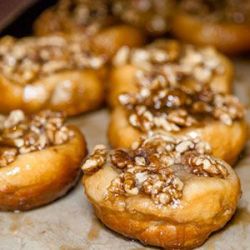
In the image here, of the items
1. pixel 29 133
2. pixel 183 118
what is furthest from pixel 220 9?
pixel 29 133

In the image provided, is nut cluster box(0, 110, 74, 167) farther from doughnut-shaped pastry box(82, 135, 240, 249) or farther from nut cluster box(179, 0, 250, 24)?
nut cluster box(179, 0, 250, 24)

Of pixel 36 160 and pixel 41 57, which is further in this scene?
pixel 41 57

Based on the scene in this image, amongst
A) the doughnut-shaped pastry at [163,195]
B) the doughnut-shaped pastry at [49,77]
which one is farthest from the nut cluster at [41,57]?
the doughnut-shaped pastry at [163,195]

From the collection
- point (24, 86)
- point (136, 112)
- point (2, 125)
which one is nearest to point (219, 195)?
point (136, 112)

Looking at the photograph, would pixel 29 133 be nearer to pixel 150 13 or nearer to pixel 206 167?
pixel 206 167

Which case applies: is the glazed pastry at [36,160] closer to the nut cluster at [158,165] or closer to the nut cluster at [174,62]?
the nut cluster at [158,165]
